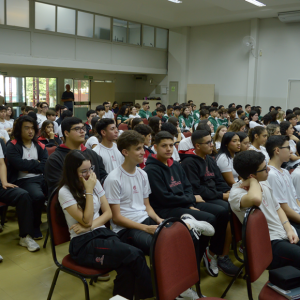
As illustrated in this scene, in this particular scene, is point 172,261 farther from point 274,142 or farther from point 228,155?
point 228,155

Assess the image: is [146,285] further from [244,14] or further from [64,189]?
[244,14]

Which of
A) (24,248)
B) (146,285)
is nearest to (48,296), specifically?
(146,285)

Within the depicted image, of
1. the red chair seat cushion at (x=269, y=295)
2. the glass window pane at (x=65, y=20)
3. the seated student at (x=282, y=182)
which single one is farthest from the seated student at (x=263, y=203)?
the glass window pane at (x=65, y=20)

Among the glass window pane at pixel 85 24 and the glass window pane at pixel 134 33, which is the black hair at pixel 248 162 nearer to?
the glass window pane at pixel 85 24

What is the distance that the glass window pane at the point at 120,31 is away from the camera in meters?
14.4

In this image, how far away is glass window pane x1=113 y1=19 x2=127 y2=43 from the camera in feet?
47.1

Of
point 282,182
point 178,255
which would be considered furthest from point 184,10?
point 178,255

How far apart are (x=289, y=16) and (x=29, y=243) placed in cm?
1290

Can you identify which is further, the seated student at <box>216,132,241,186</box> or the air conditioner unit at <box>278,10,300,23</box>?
the air conditioner unit at <box>278,10,300,23</box>

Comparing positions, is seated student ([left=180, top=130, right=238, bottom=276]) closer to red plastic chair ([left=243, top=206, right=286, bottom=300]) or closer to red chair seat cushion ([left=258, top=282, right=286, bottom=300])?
red plastic chair ([left=243, top=206, right=286, bottom=300])

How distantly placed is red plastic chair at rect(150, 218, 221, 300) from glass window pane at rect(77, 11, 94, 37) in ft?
41.1

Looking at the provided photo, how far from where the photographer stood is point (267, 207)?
2.60m

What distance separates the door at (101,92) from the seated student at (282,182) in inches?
517

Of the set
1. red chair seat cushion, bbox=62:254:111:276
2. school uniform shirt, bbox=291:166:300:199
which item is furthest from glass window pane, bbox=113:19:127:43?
red chair seat cushion, bbox=62:254:111:276
